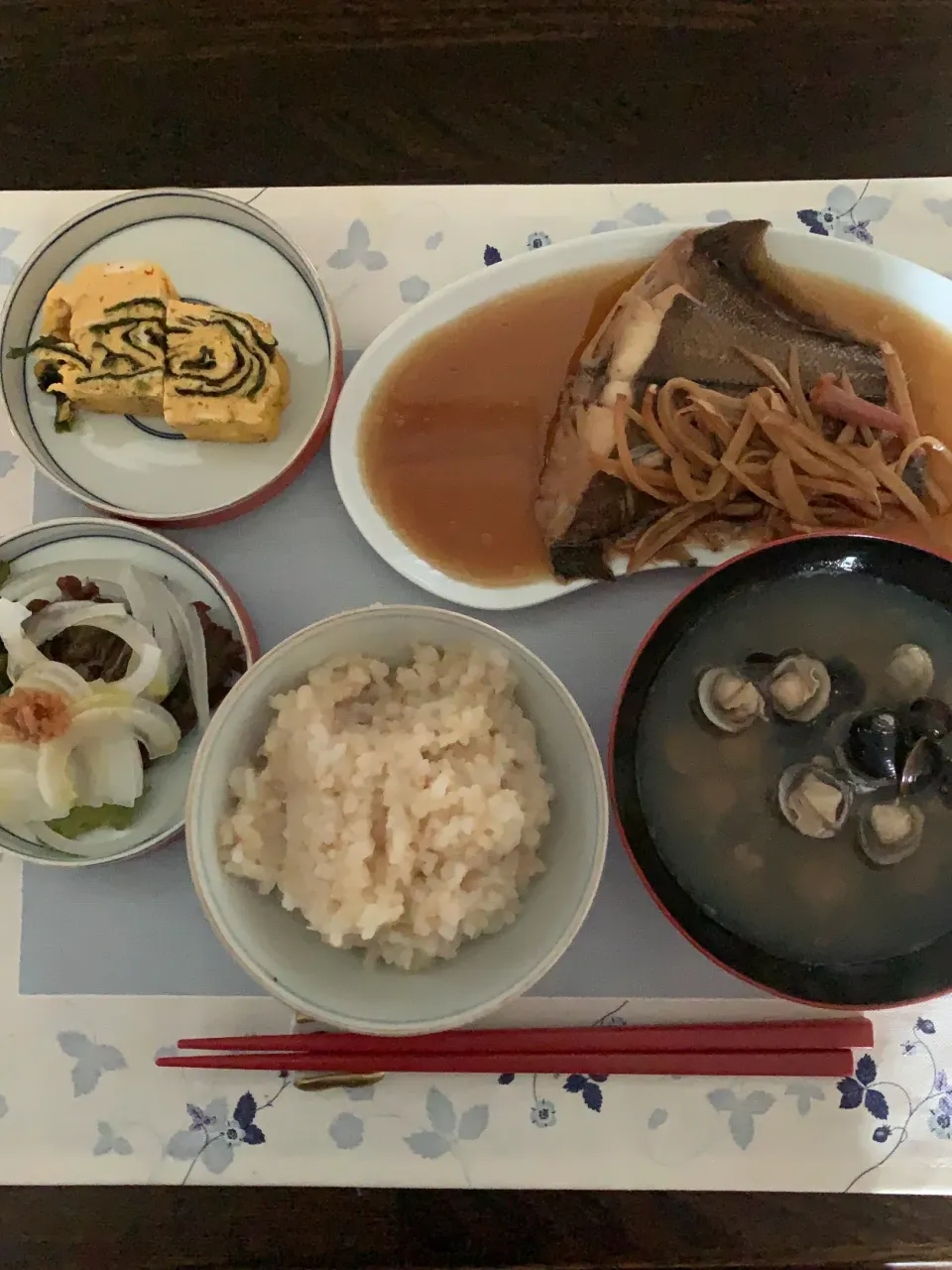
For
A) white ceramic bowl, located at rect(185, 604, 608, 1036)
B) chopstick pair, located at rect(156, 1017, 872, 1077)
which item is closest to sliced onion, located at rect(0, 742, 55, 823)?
white ceramic bowl, located at rect(185, 604, 608, 1036)

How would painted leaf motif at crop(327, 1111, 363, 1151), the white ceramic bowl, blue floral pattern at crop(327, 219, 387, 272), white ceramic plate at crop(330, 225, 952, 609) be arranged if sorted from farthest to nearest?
blue floral pattern at crop(327, 219, 387, 272)
white ceramic plate at crop(330, 225, 952, 609)
painted leaf motif at crop(327, 1111, 363, 1151)
the white ceramic bowl

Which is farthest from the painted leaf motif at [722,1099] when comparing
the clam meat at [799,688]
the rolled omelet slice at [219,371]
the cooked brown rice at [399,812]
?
the rolled omelet slice at [219,371]

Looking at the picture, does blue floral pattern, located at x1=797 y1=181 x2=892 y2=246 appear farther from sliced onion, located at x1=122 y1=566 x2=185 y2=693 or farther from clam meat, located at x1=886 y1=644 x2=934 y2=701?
sliced onion, located at x1=122 y1=566 x2=185 y2=693

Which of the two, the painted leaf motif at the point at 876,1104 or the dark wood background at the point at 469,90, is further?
the dark wood background at the point at 469,90

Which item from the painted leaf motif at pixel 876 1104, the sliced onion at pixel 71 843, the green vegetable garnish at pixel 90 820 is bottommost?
the painted leaf motif at pixel 876 1104

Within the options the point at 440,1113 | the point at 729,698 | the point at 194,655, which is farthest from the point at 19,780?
the point at 729,698

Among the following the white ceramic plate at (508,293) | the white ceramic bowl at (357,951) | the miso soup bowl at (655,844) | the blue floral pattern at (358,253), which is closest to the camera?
the white ceramic bowl at (357,951)

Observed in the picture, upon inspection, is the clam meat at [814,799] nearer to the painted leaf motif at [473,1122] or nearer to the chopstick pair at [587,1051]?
the chopstick pair at [587,1051]
